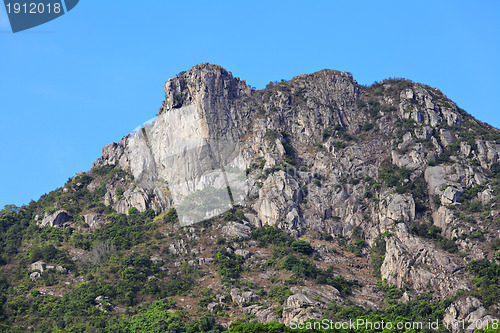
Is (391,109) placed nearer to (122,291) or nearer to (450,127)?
(450,127)

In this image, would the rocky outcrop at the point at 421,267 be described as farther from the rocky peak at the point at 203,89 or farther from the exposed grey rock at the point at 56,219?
the exposed grey rock at the point at 56,219

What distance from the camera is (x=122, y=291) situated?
108 meters

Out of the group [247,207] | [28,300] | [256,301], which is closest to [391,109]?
[247,207]

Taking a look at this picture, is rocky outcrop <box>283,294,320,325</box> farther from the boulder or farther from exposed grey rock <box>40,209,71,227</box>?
exposed grey rock <box>40,209,71,227</box>

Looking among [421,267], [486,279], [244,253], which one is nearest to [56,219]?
[244,253]

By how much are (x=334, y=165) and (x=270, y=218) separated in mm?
16065

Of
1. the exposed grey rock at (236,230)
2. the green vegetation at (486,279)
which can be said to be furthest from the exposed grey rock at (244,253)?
the green vegetation at (486,279)

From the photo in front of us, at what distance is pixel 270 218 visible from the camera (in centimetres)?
12044

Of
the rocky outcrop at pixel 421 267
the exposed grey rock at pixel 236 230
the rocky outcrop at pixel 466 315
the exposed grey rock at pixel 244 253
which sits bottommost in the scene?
the rocky outcrop at pixel 466 315

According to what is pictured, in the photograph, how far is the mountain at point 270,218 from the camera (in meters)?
103

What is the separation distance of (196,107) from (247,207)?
2225 cm

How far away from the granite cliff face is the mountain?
0.27m

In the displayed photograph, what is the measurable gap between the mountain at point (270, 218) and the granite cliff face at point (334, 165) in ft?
0.89

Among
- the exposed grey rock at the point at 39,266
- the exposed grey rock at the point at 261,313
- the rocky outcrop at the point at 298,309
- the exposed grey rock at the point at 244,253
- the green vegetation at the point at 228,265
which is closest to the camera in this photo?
the rocky outcrop at the point at 298,309
